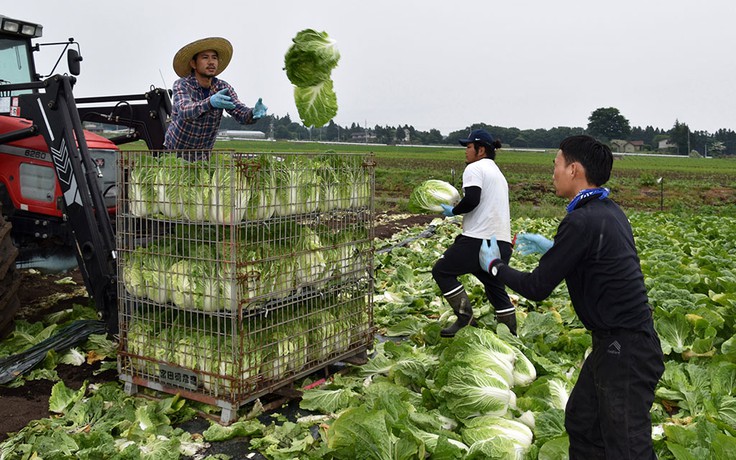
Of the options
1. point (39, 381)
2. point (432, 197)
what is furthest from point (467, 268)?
point (39, 381)

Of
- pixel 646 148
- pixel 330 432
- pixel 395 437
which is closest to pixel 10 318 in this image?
pixel 330 432

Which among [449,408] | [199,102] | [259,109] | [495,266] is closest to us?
[495,266]

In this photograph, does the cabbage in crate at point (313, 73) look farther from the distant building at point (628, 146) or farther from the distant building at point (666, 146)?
the distant building at point (666, 146)

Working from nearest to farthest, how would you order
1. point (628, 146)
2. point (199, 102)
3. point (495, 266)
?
point (495, 266) < point (199, 102) < point (628, 146)

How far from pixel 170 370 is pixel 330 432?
1.52 metres

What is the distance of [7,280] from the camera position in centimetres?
571

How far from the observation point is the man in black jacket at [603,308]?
3.04 m

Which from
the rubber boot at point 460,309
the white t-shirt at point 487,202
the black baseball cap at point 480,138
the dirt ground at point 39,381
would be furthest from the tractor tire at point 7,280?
the black baseball cap at point 480,138

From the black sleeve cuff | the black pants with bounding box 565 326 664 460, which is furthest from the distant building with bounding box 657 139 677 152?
the black pants with bounding box 565 326 664 460

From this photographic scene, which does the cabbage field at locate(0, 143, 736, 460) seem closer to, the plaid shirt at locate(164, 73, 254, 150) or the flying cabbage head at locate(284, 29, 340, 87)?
the plaid shirt at locate(164, 73, 254, 150)

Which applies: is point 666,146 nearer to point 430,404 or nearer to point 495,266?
point 430,404

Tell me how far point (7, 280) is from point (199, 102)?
2.46 metres

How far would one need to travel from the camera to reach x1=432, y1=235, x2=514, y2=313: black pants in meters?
5.84

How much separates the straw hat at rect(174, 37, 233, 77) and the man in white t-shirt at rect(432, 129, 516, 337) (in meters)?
2.45
